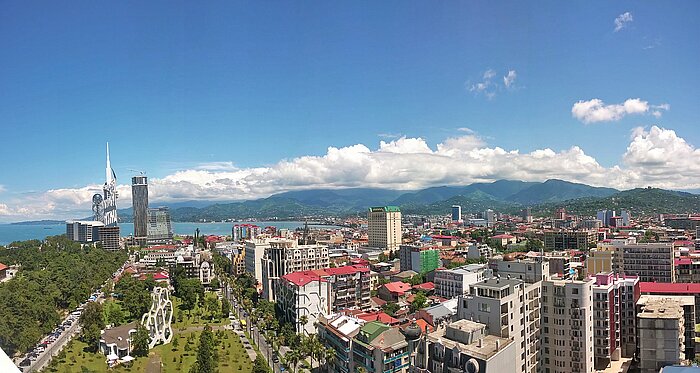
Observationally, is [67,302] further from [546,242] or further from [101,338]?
[546,242]

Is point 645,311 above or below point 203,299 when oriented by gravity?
above

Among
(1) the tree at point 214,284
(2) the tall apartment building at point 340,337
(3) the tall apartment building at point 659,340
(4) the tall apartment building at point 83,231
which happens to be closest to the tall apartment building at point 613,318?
(3) the tall apartment building at point 659,340

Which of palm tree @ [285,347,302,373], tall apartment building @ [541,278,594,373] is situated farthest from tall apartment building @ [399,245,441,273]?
tall apartment building @ [541,278,594,373]

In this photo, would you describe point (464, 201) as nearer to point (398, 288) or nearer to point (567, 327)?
point (398, 288)

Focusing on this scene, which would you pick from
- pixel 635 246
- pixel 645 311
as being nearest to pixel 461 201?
pixel 635 246

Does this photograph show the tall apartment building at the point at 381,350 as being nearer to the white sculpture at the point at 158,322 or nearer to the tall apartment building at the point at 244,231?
the white sculpture at the point at 158,322
